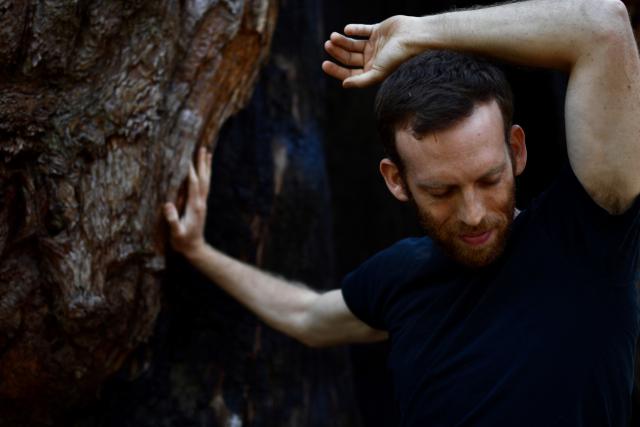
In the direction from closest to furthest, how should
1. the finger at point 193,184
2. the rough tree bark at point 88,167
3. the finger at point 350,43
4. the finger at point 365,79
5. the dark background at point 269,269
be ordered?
the finger at point 365,79
the finger at point 350,43
the rough tree bark at point 88,167
the finger at point 193,184
the dark background at point 269,269

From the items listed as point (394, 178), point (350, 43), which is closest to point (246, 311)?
point (394, 178)

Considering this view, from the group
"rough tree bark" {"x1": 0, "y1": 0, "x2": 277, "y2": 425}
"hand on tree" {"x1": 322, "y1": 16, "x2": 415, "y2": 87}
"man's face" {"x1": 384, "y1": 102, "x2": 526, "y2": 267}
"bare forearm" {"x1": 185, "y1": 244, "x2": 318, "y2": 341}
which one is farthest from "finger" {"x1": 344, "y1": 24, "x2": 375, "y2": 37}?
"bare forearm" {"x1": 185, "y1": 244, "x2": 318, "y2": 341}

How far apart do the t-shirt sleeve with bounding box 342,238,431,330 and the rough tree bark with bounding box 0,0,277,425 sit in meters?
0.67

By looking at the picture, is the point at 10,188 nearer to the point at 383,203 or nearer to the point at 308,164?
the point at 308,164

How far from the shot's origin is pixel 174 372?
3.21 meters

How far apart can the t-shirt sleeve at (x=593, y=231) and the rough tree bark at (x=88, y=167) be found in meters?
1.29

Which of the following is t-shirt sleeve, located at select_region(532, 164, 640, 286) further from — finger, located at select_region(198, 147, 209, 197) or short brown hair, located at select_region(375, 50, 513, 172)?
finger, located at select_region(198, 147, 209, 197)

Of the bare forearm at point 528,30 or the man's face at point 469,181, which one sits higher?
the bare forearm at point 528,30

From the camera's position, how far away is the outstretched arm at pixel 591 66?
205cm

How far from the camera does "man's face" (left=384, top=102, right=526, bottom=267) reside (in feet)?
7.18

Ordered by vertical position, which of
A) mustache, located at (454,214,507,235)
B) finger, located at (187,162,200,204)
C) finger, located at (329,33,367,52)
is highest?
finger, located at (329,33,367,52)

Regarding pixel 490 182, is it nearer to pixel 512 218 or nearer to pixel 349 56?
pixel 512 218

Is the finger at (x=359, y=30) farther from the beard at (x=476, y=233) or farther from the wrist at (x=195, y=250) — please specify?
the wrist at (x=195, y=250)

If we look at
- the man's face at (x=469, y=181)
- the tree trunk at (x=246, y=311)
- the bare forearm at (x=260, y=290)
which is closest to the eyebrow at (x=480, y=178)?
the man's face at (x=469, y=181)
